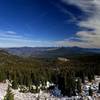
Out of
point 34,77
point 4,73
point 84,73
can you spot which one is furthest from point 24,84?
point 84,73

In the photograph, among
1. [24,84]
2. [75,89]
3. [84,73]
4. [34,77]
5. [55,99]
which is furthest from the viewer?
[84,73]

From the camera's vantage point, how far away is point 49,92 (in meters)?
147

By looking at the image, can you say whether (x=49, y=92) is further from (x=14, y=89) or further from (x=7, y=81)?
(x=7, y=81)

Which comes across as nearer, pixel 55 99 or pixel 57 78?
pixel 55 99

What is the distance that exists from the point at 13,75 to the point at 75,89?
6122 cm

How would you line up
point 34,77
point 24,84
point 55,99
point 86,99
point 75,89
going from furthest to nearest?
point 34,77 < point 24,84 < point 75,89 < point 55,99 < point 86,99

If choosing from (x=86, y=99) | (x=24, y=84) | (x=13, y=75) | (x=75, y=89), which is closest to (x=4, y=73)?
(x=13, y=75)

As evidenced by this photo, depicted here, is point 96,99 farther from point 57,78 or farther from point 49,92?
point 57,78

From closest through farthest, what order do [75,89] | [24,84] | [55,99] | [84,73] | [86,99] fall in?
[86,99] < [55,99] < [75,89] < [24,84] < [84,73]

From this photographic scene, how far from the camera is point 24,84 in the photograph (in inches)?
6457

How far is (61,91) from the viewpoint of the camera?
145 metres

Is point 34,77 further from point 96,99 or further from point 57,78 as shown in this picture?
point 96,99

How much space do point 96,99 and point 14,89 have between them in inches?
2265

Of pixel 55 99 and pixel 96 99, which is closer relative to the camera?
pixel 96 99
